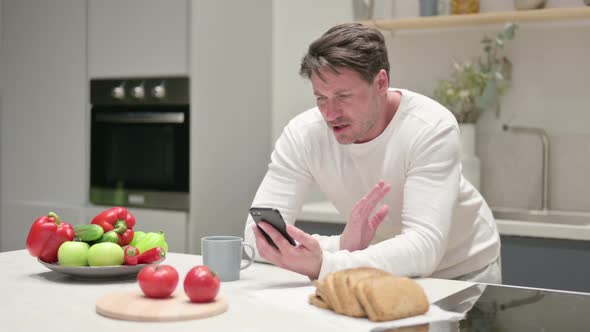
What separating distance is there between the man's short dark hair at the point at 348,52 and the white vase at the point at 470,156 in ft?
5.12

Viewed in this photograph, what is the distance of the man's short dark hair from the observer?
2039mm

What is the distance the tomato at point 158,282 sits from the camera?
1.52 meters

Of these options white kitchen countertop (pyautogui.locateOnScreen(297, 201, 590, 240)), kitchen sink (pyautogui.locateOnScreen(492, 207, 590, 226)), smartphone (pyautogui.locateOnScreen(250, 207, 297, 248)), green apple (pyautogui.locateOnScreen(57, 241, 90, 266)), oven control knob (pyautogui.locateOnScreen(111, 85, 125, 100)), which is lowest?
kitchen sink (pyautogui.locateOnScreen(492, 207, 590, 226))

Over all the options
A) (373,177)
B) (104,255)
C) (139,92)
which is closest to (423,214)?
(373,177)

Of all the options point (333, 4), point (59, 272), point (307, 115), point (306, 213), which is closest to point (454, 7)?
point (333, 4)

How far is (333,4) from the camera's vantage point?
399cm

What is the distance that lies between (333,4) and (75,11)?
4.22 ft

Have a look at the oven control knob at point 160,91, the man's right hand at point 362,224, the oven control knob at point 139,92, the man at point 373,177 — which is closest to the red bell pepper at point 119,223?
the man at point 373,177

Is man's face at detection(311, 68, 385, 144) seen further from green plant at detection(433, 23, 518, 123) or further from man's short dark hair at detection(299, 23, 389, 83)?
green plant at detection(433, 23, 518, 123)

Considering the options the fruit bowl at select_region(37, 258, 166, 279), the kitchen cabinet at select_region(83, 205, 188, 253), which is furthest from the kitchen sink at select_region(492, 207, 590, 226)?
the fruit bowl at select_region(37, 258, 166, 279)

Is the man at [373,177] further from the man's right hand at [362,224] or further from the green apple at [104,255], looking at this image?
the green apple at [104,255]

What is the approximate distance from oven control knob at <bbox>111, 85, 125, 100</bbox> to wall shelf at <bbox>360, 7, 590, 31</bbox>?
121 cm

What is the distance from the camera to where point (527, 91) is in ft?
11.8

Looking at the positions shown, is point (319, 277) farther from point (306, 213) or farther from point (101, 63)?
point (101, 63)
